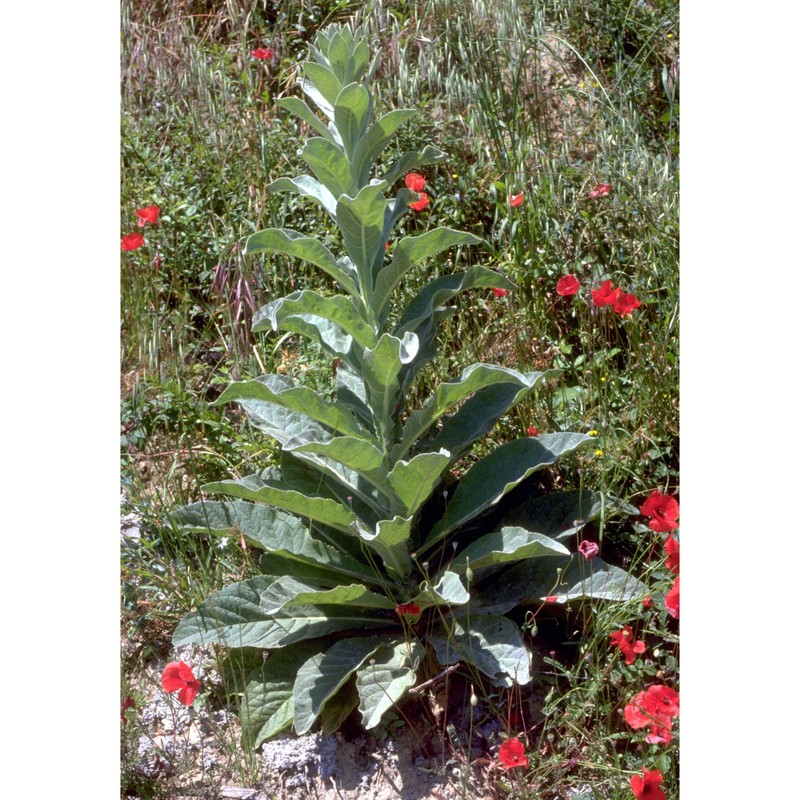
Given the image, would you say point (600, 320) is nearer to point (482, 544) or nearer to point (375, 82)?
point (482, 544)

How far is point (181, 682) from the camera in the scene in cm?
214

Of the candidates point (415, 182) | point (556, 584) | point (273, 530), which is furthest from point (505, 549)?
point (415, 182)

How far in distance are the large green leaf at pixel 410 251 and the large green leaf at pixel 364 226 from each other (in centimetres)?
3

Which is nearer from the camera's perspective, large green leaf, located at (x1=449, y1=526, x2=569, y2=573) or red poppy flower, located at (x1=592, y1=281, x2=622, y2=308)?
large green leaf, located at (x1=449, y1=526, x2=569, y2=573)

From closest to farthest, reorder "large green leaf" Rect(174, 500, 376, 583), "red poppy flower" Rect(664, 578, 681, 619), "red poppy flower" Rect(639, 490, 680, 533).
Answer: "red poppy flower" Rect(664, 578, 681, 619) < "red poppy flower" Rect(639, 490, 680, 533) < "large green leaf" Rect(174, 500, 376, 583)

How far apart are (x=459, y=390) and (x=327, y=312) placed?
0.37 m

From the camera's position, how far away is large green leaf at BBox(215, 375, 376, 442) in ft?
6.74

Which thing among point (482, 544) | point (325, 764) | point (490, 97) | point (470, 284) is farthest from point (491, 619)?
point (490, 97)

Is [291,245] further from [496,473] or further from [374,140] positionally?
[496,473]

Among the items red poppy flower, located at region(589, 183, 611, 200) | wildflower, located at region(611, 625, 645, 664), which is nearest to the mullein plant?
wildflower, located at region(611, 625, 645, 664)

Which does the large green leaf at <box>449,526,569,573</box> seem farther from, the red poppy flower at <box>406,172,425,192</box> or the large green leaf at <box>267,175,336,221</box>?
the red poppy flower at <box>406,172,425,192</box>

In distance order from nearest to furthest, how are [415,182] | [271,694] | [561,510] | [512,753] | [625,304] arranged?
[512,753], [271,694], [561,510], [625,304], [415,182]

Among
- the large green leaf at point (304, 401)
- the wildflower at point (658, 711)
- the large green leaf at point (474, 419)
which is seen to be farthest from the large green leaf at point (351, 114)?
the wildflower at point (658, 711)

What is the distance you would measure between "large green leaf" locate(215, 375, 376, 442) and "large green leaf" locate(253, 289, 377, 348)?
152 mm
